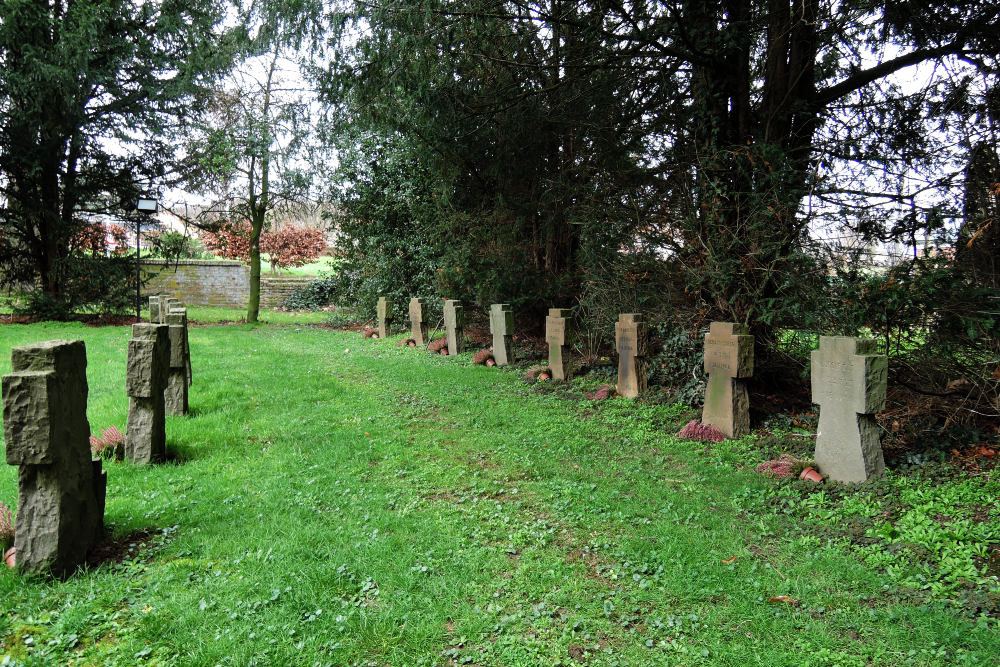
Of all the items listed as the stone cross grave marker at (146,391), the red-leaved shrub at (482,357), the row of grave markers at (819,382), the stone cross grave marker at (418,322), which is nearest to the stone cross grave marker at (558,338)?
the row of grave markers at (819,382)

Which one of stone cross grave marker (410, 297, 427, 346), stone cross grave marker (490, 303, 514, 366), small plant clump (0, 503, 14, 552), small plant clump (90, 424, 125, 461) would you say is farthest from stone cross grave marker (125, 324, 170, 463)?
stone cross grave marker (410, 297, 427, 346)

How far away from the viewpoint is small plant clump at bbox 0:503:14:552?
3232 millimetres

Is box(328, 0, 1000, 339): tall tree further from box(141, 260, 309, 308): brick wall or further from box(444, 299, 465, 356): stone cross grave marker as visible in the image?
box(141, 260, 309, 308): brick wall

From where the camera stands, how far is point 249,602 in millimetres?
2885

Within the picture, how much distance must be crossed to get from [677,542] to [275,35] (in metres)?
6.48

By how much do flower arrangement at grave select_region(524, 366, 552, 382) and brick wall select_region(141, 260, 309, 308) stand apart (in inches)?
711

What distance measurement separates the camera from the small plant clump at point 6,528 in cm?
323

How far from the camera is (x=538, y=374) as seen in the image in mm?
8898

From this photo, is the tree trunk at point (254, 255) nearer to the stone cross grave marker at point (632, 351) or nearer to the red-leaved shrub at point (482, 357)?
the red-leaved shrub at point (482, 357)

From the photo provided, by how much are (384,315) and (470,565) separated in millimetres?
11762

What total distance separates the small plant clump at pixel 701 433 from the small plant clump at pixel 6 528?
210 inches

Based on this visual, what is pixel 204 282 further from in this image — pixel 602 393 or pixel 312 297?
pixel 602 393

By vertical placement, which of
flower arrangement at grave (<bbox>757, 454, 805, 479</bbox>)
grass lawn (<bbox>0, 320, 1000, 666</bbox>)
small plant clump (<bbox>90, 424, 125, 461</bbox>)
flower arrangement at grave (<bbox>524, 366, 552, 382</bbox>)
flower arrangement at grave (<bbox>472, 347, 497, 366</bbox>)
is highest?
flower arrangement at grave (<bbox>472, 347, 497, 366</bbox>)

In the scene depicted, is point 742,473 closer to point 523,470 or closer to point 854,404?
point 854,404
